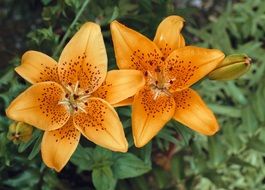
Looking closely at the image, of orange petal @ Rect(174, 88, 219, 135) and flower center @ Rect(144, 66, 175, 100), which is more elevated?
flower center @ Rect(144, 66, 175, 100)

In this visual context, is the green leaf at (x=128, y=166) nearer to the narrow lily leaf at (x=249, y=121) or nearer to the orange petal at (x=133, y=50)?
the orange petal at (x=133, y=50)

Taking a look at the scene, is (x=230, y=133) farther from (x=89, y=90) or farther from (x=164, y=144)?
(x=89, y=90)

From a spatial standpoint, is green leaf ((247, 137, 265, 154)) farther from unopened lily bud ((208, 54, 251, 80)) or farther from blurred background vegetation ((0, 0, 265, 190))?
unopened lily bud ((208, 54, 251, 80))

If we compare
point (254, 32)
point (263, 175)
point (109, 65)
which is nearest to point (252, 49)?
point (254, 32)

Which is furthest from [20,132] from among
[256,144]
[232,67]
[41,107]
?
[256,144]

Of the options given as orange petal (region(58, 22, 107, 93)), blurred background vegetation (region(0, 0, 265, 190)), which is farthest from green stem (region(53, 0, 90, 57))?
orange petal (region(58, 22, 107, 93))

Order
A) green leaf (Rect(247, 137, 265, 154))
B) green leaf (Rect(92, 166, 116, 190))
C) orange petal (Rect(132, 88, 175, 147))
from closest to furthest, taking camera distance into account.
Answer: orange petal (Rect(132, 88, 175, 147)), green leaf (Rect(92, 166, 116, 190)), green leaf (Rect(247, 137, 265, 154))
